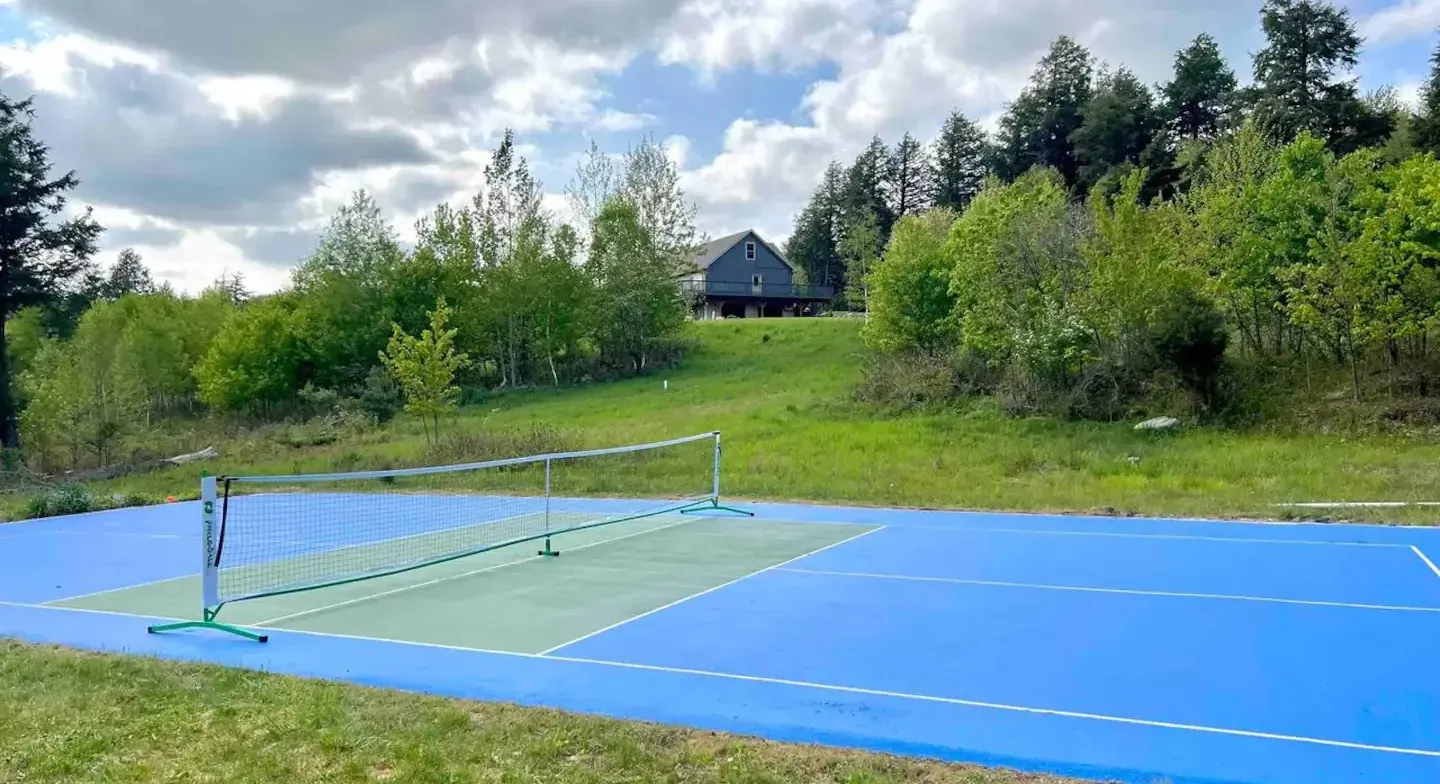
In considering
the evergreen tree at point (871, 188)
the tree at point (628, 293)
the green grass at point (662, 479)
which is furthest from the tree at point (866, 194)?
the tree at point (628, 293)

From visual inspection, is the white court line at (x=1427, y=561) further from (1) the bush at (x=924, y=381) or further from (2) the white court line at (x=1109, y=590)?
(1) the bush at (x=924, y=381)

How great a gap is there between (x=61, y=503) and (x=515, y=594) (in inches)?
469

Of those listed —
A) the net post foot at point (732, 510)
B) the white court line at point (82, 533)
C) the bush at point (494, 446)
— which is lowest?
the white court line at point (82, 533)

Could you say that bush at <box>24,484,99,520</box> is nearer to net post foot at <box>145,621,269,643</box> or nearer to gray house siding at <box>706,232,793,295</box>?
net post foot at <box>145,621,269,643</box>

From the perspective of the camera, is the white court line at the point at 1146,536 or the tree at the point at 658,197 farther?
the tree at the point at 658,197

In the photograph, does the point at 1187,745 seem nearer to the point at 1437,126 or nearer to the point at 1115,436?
the point at 1115,436

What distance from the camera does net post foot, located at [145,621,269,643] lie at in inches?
295

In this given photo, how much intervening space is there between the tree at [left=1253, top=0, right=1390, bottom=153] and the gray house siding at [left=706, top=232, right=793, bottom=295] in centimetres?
2715

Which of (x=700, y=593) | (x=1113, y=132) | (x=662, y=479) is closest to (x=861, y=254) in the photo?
(x=1113, y=132)

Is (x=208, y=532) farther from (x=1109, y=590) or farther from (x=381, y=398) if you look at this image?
(x=381, y=398)

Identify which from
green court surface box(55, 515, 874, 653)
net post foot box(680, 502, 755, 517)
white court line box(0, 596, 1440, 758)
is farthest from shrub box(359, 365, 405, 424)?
white court line box(0, 596, 1440, 758)

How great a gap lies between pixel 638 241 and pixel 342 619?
105ft

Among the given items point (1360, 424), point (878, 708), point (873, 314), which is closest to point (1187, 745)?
point (878, 708)

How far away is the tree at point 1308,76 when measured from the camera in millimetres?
36250
